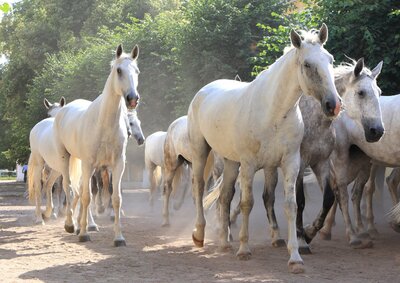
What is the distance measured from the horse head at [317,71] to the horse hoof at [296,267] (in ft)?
5.51

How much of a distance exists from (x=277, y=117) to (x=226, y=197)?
1.93 meters

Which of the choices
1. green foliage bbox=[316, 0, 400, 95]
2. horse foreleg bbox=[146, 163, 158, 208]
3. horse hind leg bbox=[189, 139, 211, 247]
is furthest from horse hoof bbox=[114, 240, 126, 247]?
horse foreleg bbox=[146, 163, 158, 208]

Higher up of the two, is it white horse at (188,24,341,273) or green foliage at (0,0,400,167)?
green foliage at (0,0,400,167)

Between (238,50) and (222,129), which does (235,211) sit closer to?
(222,129)

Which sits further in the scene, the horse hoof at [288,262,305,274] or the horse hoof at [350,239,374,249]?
the horse hoof at [350,239,374,249]

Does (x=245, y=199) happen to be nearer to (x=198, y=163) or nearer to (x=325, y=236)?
(x=198, y=163)

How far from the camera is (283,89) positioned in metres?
8.29

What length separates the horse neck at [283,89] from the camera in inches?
323

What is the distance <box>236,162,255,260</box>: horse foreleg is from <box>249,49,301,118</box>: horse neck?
731 millimetres

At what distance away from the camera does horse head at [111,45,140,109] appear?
1022 cm

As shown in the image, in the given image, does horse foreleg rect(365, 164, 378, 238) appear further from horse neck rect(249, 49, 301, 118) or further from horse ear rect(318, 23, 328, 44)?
horse ear rect(318, 23, 328, 44)

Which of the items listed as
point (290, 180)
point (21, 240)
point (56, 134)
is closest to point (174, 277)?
point (290, 180)

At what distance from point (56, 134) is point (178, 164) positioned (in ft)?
12.8

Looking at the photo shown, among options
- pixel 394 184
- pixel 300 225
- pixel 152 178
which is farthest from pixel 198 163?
pixel 152 178
